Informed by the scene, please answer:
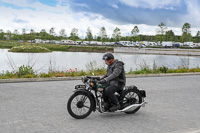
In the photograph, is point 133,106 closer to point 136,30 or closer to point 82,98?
point 82,98

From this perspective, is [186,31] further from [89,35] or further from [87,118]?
[87,118]

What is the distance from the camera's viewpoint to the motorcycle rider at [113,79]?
228 inches

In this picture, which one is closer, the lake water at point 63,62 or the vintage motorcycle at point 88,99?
the vintage motorcycle at point 88,99

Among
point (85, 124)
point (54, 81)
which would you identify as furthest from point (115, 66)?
point (54, 81)

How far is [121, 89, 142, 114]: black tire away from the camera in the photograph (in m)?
6.22

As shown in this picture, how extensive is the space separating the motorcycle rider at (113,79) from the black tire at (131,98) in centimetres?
28

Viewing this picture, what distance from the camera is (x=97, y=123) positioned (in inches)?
218

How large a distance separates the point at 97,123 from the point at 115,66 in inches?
57.0

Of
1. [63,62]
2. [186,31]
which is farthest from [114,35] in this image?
[63,62]

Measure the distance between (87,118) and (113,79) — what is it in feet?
3.81

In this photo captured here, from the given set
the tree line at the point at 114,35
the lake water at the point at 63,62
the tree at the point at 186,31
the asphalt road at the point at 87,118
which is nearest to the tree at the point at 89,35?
the tree line at the point at 114,35

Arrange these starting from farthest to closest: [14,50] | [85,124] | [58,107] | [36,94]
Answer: [14,50], [36,94], [58,107], [85,124]

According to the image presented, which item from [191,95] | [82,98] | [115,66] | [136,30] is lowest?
[191,95]

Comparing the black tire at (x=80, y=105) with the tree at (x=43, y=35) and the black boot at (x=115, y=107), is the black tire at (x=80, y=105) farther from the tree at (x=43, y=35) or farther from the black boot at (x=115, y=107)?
the tree at (x=43, y=35)
